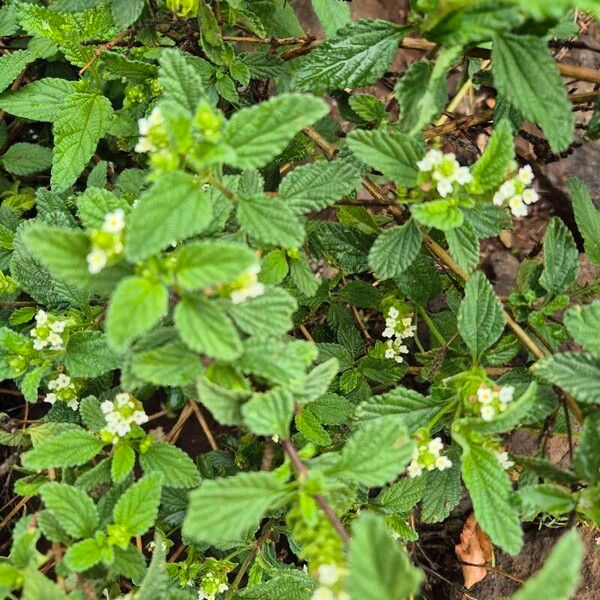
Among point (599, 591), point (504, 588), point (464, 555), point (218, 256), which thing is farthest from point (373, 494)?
point (218, 256)

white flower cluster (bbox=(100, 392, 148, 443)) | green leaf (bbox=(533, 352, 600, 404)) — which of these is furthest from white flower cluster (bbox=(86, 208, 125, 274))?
green leaf (bbox=(533, 352, 600, 404))

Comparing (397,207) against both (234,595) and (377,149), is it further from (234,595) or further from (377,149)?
(234,595)

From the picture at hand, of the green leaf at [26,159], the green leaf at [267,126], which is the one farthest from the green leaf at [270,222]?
the green leaf at [26,159]

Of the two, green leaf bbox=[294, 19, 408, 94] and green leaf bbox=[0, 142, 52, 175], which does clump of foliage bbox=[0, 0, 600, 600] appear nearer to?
green leaf bbox=[294, 19, 408, 94]

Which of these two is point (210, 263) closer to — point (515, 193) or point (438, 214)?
point (438, 214)

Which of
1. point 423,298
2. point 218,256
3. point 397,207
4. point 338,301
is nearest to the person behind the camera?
point 218,256
